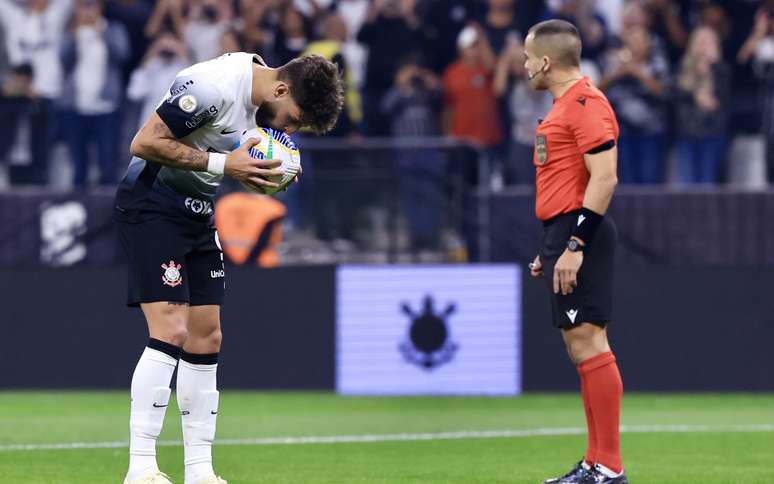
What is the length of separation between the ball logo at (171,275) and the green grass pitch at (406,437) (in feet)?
3.90

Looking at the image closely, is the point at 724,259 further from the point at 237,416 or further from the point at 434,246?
the point at 237,416

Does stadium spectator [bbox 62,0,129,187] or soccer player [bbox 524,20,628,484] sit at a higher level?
stadium spectator [bbox 62,0,129,187]

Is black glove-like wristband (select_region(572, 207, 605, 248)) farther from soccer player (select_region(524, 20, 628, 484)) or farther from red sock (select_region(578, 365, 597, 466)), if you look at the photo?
red sock (select_region(578, 365, 597, 466))

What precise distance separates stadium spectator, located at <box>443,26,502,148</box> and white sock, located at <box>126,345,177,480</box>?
8522mm

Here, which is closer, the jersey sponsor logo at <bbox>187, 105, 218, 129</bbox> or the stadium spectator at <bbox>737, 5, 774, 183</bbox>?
the jersey sponsor logo at <bbox>187, 105, 218, 129</bbox>

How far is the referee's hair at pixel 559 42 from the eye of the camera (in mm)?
7180

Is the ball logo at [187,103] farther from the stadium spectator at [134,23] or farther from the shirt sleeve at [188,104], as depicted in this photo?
the stadium spectator at [134,23]

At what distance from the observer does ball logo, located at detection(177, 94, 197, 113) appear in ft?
21.4

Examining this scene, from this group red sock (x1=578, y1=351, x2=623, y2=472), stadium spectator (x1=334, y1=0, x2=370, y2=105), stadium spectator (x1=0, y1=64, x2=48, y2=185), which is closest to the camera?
red sock (x1=578, y1=351, x2=623, y2=472)

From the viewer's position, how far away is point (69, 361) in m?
13.5

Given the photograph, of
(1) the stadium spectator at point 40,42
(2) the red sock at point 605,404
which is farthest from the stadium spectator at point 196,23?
(2) the red sock at point 605,404

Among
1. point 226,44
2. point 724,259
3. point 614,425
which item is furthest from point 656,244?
point 614,425

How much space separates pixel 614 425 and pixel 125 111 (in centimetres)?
916

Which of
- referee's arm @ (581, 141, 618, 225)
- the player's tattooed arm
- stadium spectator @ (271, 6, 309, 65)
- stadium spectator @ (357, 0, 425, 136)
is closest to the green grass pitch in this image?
referee's arm @ (581, 141, 618, 225)
